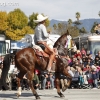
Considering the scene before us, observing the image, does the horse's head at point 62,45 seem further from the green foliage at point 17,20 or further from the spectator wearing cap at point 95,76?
the green foliage at point 17,20

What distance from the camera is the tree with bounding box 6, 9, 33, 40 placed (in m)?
63.7

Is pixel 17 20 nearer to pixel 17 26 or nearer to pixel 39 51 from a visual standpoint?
pixel 17 26

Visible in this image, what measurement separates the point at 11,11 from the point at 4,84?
59554 millimetres

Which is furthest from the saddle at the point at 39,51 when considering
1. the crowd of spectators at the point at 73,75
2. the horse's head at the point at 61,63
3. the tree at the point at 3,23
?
the tree at the point at 3,23

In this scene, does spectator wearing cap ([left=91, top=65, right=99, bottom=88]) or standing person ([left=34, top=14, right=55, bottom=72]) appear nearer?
standing person ([left=34, top=14, right=55, bottom=72])

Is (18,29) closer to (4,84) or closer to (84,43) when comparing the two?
(84,43)

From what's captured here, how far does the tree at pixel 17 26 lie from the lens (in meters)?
63.7

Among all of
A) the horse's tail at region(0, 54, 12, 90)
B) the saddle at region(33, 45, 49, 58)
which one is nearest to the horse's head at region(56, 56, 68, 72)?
the saddle at region(33, 45, 49, 58)

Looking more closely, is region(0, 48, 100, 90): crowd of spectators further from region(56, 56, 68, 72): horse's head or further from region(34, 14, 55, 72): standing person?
region(34, 14, 55, 72): standing person

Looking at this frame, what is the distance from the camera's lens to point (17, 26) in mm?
66312

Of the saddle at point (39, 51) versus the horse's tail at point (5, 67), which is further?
the horse's tail at point (5, 67)

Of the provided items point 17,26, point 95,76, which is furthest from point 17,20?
point 95,76

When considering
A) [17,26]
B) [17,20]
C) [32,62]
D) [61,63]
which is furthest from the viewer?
[17,20]

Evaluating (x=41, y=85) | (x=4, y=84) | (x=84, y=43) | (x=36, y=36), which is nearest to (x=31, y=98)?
(x=4, y=84)
